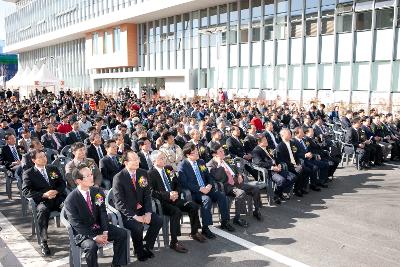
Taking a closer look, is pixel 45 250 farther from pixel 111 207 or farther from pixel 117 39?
pixel 117 39

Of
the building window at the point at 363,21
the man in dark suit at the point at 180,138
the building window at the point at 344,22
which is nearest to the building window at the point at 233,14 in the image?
the building window at the point at 344,22

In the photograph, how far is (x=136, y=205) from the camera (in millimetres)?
5812

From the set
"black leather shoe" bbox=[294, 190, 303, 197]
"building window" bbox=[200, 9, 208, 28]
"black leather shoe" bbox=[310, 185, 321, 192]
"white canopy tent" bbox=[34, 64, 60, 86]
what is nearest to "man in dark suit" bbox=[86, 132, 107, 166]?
"black leather shoe" bbox=[294, 190, 303, 197]

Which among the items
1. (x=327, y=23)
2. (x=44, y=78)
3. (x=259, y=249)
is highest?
(x=327, y=23)

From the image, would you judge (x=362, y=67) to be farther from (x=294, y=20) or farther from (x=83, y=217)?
(x=83, y=217)

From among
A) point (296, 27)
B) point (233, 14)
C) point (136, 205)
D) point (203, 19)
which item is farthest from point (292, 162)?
point (203, 19)

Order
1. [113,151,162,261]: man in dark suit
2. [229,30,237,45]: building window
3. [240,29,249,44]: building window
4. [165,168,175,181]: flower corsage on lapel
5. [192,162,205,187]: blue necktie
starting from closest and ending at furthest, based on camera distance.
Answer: [113,151,162,261]: man in dark suit, [165,168,175,181]: flower corsage on lapel, [192,162,205,187]: blue necktie, [240,29,249,44]: building window, [229,30,237,45]: building window

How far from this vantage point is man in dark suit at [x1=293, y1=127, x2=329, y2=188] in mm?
9273

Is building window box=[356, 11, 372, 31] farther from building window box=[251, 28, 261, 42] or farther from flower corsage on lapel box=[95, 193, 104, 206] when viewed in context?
flower corsage on lapel box=[95, 193, 104, 206]

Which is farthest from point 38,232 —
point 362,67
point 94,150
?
point 362,67

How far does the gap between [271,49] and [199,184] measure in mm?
22620

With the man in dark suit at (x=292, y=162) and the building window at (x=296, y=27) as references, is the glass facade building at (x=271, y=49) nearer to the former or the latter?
the building window at (x=296, y=27)

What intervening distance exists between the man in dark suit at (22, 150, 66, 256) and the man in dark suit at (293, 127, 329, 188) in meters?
5.58

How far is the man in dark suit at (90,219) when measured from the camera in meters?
5.02
